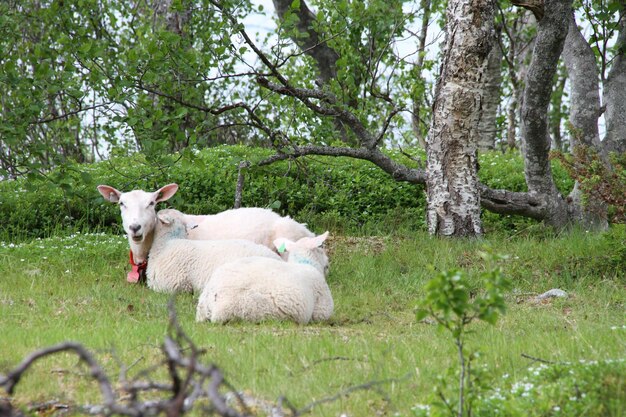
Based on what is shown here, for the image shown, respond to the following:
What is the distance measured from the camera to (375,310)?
7.29 meters

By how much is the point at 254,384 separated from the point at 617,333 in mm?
2597

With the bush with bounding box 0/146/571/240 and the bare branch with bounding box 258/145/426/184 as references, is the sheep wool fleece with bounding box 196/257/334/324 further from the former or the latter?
the bush with bounding box 0/146/571/240

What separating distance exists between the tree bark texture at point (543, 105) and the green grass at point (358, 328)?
0.53 metres

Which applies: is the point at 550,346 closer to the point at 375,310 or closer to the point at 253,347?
the point at 253,347

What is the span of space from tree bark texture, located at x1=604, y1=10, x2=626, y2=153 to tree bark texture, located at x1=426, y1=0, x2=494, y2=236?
92.0 inches

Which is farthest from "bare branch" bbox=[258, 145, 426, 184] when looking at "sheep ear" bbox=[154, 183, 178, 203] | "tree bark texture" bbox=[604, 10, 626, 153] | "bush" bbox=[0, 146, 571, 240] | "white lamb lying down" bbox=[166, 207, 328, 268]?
"tree bark texture" bbox=[604, 10, 626, 153]

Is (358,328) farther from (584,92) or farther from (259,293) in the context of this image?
(584,92)

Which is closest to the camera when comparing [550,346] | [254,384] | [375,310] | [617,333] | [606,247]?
[254,384]

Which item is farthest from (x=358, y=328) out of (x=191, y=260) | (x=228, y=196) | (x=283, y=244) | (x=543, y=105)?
(x=228, y=196)

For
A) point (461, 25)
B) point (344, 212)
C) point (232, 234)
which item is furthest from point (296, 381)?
point (344, 212)

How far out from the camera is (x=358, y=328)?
6.43m

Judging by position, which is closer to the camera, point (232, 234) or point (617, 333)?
point (617, 333)

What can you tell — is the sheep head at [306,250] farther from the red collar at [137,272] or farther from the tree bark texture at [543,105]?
the tree bark texture at [543,105]

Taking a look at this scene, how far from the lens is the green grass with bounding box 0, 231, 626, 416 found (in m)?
4.25
